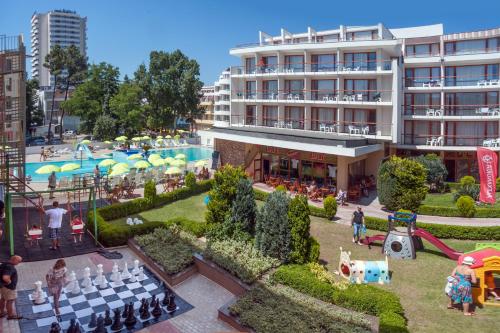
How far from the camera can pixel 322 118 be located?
126ft

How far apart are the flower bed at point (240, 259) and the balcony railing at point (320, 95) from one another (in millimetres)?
22470

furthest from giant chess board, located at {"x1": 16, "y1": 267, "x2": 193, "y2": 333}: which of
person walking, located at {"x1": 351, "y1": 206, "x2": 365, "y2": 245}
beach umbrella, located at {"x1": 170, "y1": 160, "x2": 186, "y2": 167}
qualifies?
beach umbrella, located at {"x1": 170, "y1": 160, "x2": 186, "y2": 167}

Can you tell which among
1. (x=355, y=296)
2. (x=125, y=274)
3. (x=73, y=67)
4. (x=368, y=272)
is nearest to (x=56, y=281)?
(x=125, y=274)

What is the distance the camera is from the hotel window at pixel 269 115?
41719mm

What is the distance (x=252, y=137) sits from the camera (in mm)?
34062

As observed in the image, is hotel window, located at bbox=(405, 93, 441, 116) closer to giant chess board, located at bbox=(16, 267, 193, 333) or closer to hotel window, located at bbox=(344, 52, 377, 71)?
hotel window, located at bbox=(344, 52, 377, 71)

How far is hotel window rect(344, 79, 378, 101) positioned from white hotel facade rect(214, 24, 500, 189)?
82mm

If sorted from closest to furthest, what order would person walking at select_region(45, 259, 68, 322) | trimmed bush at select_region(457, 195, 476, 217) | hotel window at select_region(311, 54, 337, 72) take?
person walking at select_region(45, 259, 68, 322), trimmed bush at select_region(457, 195, 476, 217), hotel window at select_region(311, 54, 337, 72)

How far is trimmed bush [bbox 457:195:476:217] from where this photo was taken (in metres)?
25.4

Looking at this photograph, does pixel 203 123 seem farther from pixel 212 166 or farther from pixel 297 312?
pixel 297 312

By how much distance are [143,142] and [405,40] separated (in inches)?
1524

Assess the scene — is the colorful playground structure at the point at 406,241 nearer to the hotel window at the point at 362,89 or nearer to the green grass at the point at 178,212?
the green grass at the point at 178,212

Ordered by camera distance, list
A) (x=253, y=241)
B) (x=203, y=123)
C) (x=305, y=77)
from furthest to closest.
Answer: (x=203, y=123)
(x=305, y=77)
(x=253, y=241)

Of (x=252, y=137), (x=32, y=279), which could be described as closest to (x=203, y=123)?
(x=252, y=137)
